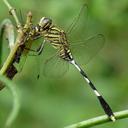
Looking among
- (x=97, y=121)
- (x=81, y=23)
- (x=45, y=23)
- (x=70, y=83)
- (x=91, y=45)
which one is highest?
(x=45, y=23)

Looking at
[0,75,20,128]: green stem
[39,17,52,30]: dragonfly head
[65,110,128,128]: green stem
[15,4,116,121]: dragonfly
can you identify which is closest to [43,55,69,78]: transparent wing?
[15,4,116,121]: dragonfly

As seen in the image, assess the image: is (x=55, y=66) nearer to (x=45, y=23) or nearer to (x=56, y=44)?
(x=56, y=44)

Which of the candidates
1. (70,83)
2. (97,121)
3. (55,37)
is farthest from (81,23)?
(97,121)

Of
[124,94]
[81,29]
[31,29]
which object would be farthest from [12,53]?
[124,94]

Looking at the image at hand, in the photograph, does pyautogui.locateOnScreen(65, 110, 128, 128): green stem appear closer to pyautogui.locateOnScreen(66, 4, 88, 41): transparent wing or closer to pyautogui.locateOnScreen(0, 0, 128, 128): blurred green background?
pyautogui.locateOnScreen(66, 4, 88, 41): transparent wing

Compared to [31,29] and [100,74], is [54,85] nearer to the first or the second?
[100,74]

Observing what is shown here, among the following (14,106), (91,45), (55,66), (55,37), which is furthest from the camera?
(91,45)
